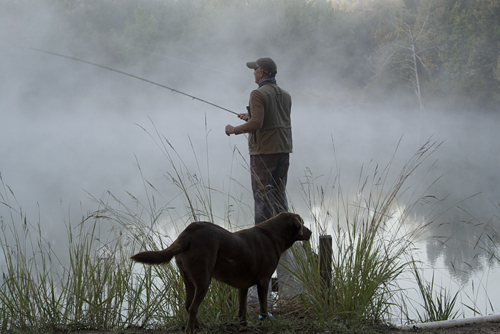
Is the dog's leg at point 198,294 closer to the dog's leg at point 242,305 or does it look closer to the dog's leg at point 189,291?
the dog's leg at point 189,291

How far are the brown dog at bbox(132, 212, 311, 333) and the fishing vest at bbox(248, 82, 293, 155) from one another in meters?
1.13

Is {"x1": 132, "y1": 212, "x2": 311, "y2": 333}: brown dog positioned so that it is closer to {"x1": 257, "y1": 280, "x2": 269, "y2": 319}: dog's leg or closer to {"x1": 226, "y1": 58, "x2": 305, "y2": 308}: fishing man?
{"x1": 257, "y1": 280, "x2": 269, "y2": 319}: dog's leg

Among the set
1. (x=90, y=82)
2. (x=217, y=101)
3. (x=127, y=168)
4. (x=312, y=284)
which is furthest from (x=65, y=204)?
(x=90, y=82)

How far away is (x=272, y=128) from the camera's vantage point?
298 cm

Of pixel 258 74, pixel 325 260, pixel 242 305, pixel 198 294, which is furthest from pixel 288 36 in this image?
pixel 198 294

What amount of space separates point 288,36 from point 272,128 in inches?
925

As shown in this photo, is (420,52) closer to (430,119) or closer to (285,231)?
(430,119)

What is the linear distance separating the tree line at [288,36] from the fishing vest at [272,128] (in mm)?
19630

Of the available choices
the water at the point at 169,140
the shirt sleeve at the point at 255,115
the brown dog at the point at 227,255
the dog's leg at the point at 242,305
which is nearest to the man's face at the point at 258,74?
the shirt sleeve at the point at 255,115

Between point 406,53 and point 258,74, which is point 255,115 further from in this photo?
point 406,53

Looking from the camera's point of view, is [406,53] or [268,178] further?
[406,53]

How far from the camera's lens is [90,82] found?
2553cm

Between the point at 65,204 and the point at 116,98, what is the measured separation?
16.2 meters

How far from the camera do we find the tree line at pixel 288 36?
21.9 m
